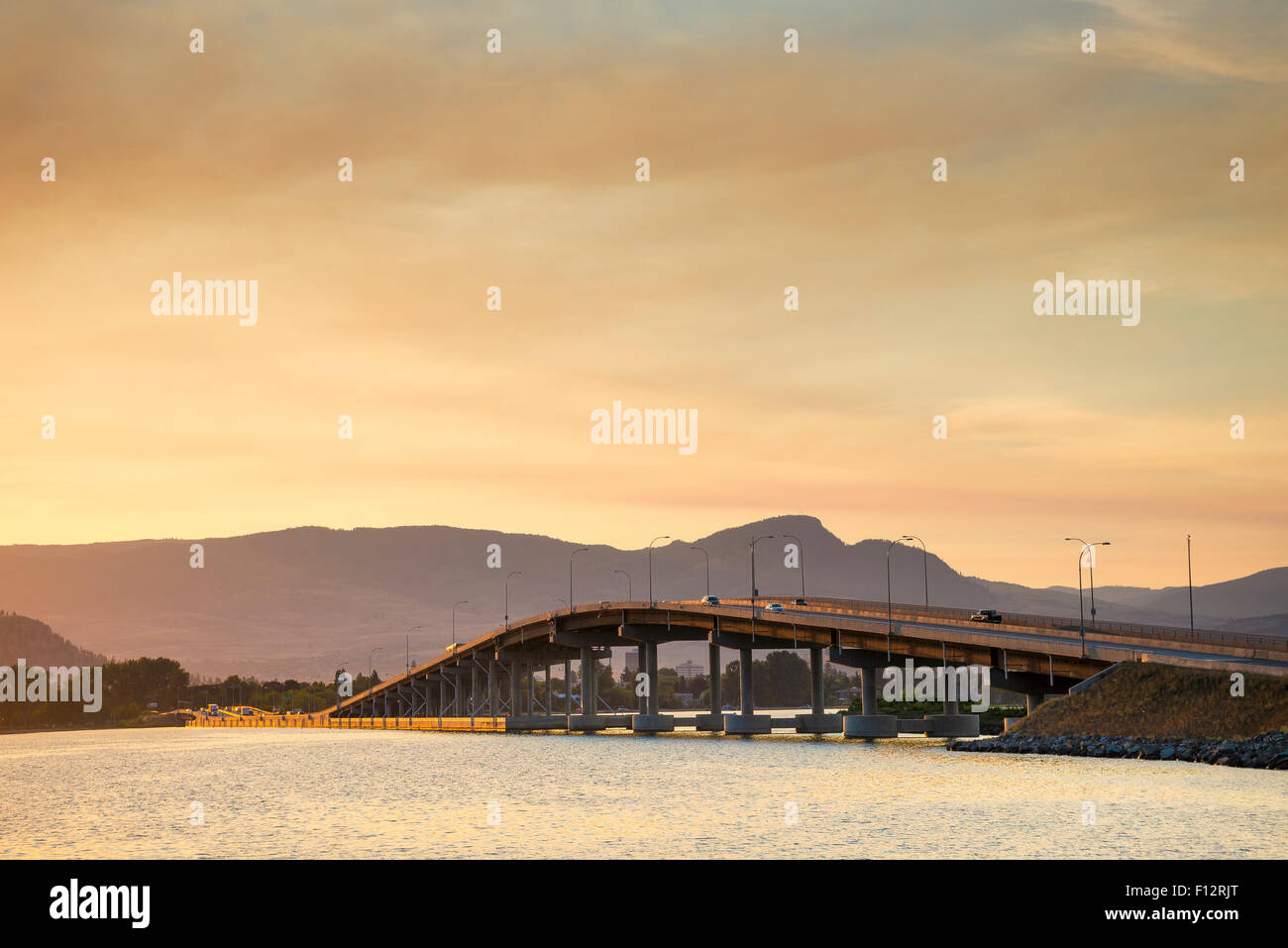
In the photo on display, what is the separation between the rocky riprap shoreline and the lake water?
193 centimetres

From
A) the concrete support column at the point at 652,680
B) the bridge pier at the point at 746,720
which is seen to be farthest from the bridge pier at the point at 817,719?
the concrete support column at the point at 652,680

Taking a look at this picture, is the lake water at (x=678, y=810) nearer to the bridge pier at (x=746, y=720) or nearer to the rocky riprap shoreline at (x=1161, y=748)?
the rocky riprap shoreline at (x=1161, y=748)

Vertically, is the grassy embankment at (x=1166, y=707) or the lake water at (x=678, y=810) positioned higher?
the grassy embankment at (x=1166, y=707)

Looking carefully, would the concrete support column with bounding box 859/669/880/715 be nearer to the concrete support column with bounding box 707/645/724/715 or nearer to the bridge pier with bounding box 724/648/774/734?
the bridge pier with bounding box 724/648/774/734

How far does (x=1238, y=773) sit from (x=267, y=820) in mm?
42892

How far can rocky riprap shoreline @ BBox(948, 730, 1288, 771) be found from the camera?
216 feet

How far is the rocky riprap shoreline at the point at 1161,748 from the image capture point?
6594 centimetres

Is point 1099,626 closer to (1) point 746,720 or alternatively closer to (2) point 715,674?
(1) point 746,720

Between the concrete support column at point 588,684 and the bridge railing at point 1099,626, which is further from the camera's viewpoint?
the concrete support column at point 588,684

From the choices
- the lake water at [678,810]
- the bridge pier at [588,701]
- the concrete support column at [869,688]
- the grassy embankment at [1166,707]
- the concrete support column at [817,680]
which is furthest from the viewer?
the bridge pier at [588,701]

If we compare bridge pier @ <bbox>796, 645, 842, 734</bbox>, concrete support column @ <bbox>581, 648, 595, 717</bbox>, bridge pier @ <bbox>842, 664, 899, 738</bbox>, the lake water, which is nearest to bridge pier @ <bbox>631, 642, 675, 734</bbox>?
concrete support column @ <bbox>581, 648, 595, 717</bbox>

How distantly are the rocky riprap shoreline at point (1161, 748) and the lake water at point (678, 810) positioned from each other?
1929 mm
